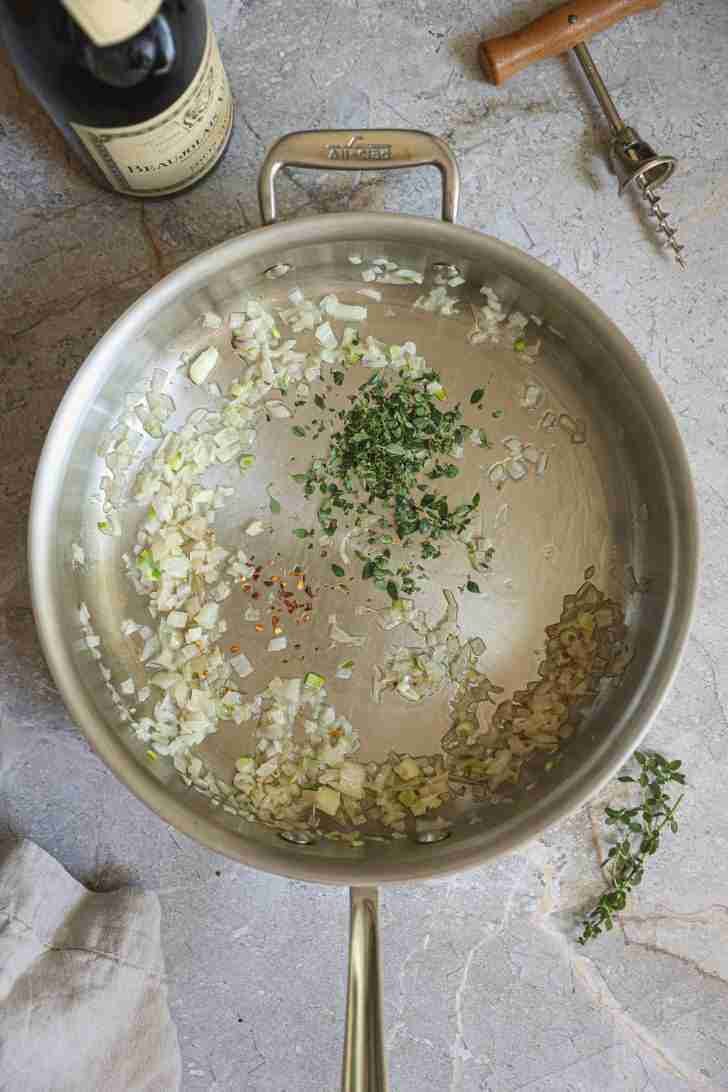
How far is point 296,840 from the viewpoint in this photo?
0.82 meters

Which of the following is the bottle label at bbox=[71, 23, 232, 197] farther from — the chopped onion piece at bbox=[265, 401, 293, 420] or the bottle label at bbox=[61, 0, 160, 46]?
the chopped onion piece at bbox=[265, 401, 293, 420]

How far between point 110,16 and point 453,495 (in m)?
0.51

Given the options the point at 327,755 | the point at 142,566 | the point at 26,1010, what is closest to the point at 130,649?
the point at 142,566

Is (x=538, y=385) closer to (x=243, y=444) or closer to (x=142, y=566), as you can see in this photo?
(x=243, y=444)

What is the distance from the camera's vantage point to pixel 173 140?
0.69 m

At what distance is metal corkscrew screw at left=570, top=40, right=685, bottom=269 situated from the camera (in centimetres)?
81

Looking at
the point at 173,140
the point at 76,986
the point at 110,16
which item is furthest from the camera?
the point at 76,986

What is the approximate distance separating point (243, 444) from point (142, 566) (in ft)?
0.55

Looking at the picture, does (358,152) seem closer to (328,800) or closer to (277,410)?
(277,410)

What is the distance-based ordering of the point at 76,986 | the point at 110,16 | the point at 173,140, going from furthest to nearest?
the point at 76,986
the point at 173,140
the point at 110,16

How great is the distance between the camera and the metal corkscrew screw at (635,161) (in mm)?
811

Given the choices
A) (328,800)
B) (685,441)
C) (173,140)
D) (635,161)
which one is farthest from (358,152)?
(328,800)

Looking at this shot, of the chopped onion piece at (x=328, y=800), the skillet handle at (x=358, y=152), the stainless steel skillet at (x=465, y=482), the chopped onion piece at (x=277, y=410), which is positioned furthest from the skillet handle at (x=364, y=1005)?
the skillet handle at (x=358, y=152)

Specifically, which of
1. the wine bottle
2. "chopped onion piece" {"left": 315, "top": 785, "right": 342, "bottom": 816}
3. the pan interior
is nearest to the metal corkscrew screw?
the pan interior
